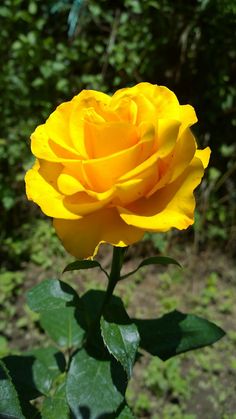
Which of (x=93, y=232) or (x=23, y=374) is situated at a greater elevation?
(x=93, y=232)

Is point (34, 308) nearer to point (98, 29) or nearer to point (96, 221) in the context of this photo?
point (96, 221)

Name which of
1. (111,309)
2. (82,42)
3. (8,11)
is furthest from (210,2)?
(111,309)

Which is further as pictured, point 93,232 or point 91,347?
point 91,347

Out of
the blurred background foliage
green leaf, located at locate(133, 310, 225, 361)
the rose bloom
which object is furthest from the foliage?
the blurred background foliage

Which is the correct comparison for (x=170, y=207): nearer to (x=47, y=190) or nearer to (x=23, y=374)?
(x=47, y=190)

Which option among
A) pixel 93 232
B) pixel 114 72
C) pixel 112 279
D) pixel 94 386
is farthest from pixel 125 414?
pixel 114 72

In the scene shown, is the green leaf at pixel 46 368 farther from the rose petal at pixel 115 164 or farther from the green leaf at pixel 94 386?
the rose petal at pixel 115 164
